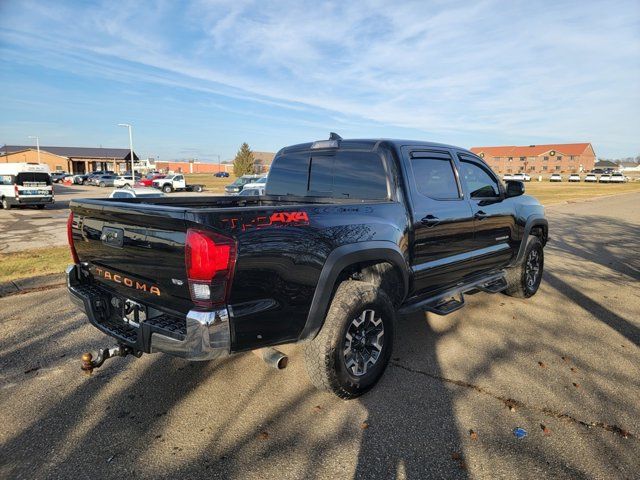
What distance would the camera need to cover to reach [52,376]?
3457 millimetres

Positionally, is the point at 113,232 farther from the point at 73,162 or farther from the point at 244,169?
the point at 73,162

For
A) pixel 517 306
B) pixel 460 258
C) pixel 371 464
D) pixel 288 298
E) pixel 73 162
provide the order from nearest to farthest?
pixel 371 464, pixel 288 298, pixel 460 258, pixel 517 306, pixel 73 162

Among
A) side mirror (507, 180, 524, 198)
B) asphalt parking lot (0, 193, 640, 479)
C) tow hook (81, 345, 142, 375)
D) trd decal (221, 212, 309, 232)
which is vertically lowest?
asphalt parking lot (0, 193, 640, 479)

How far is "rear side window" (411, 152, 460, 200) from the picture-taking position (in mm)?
3893

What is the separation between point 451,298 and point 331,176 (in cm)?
183

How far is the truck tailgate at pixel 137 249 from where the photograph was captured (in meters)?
2.46

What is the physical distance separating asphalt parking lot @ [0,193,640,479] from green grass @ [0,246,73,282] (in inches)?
83.2

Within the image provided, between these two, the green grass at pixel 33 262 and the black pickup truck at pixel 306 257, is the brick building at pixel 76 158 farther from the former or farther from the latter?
the black pickup truck at pixel 306 257

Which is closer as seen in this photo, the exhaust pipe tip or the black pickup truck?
the black pickup truck

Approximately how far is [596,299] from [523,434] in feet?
12.7

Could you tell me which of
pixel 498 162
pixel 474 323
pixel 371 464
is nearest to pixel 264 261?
pixel 371 464

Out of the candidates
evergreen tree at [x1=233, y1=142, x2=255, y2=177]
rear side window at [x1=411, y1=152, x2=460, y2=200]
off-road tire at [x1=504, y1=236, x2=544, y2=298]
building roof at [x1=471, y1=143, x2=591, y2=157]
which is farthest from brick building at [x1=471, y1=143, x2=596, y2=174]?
rear side window at [x1=411, y1=152, x2=460, y2=200]

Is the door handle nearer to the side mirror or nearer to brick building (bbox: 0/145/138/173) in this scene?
the side mirror

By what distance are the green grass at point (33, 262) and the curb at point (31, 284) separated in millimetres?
147
